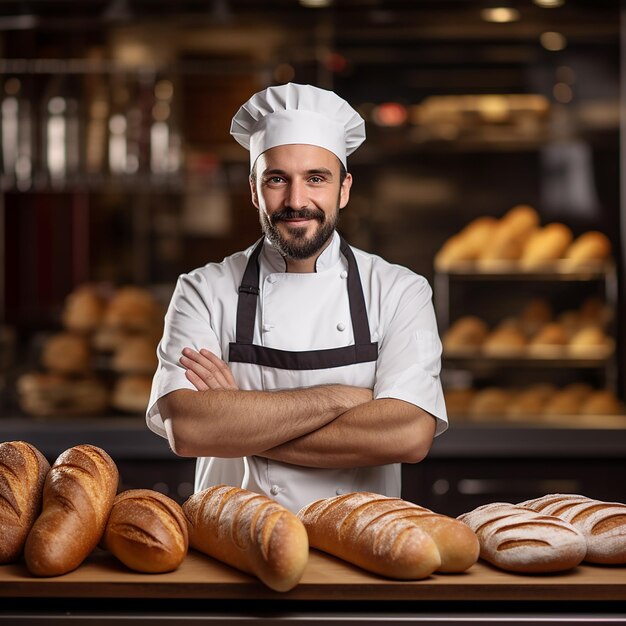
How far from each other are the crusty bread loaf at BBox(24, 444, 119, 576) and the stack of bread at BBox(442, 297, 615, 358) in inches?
98.8

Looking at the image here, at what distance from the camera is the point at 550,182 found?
4.15 m

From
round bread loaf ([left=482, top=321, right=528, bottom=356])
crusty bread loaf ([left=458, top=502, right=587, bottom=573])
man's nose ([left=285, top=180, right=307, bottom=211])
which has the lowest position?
crusty bread loaf ([left=458, top=502, right=587, bottom=573])

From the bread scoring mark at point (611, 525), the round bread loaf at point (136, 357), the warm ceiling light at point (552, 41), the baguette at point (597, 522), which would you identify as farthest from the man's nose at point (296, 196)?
the warm ceiling light at point (552, 41)

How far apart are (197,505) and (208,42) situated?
309 centimetres

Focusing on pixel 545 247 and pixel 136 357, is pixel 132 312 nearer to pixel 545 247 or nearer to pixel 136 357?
pixel 136 357

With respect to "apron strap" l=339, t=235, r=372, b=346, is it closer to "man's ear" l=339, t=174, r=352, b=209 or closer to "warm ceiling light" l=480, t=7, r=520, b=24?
"man's ear" l=339, t=174, r=352, b=209

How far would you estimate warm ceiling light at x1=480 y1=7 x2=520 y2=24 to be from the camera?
3867 millimetres

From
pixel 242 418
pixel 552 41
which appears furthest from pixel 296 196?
pixel 552 41

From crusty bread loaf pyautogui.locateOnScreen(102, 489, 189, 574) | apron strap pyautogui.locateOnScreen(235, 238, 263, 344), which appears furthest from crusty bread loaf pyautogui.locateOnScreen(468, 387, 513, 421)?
crusty bread loaf pyautogui.locateOnScreen(102, 489, 189, 574)

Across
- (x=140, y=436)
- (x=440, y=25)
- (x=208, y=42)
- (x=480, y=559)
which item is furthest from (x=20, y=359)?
(x=480, y=559)

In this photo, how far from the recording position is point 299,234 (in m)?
1.95

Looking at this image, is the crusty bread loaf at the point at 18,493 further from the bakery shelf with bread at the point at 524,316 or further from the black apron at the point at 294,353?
the bakery shelf with bread at the point at 524,316

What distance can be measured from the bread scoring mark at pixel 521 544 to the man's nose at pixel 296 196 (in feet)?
2.62

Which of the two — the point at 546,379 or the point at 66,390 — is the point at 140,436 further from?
the point at 546,379
